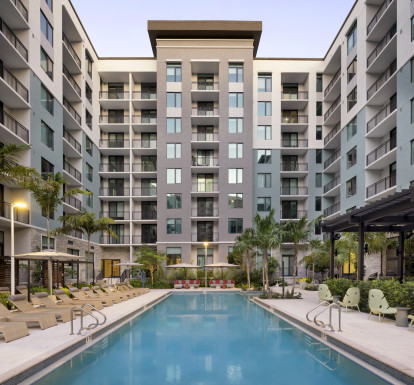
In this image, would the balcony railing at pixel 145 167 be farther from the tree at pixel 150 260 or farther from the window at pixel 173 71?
the tree at pixel 150 260

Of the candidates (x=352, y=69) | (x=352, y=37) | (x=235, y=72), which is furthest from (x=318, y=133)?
(x=352, y=37)

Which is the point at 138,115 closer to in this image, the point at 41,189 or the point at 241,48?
the point at 241,48

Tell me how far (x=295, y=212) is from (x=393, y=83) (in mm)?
18364

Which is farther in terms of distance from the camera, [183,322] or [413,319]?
[183,322]

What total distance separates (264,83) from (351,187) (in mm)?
15149

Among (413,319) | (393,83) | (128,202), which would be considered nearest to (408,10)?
(393,83)

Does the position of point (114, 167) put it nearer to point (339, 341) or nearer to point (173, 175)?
point (173, 175)

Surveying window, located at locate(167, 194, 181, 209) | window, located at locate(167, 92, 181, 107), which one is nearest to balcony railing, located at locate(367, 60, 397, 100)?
window, located at locate(167, 92, 181, 107)

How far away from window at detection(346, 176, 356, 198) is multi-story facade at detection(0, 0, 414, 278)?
9 cm

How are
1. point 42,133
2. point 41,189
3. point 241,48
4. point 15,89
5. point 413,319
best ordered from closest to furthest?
point 413,319
point 41,189
point 15,89
point 42,133
point 241,48

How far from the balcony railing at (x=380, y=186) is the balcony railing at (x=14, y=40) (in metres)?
24.7

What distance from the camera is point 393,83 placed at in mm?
26547

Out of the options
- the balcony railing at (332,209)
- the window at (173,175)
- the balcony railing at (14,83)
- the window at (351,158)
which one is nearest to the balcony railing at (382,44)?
the window at (351,158)

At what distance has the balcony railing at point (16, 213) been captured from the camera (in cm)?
2241
